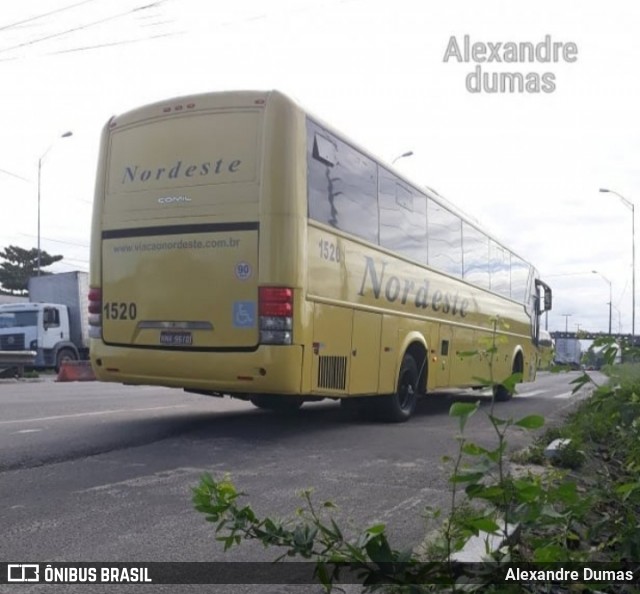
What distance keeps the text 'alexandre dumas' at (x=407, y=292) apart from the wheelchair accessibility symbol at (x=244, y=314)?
1.79 m

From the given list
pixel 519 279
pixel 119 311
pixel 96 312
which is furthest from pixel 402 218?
pixel 519 279

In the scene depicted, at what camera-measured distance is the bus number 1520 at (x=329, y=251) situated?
297 inches

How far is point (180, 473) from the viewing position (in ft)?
18.3

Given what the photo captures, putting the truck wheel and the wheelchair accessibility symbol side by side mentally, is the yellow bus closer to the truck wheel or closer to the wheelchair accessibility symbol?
the wheelchair accessibility symbol

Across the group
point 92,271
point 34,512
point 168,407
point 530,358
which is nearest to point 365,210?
point 92,271

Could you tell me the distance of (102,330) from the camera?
777 centimetres

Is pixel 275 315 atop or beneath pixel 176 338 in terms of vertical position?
atop

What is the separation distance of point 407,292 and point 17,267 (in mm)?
54156

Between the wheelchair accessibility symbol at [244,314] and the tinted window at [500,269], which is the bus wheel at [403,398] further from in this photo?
the tinted window at [500,269]

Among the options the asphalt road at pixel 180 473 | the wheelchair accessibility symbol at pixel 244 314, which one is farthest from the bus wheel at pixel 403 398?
the wheelchair accessibility symbol at pixel 244 314

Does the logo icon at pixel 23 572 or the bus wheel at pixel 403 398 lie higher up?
the bus wheel at pixel 403 398

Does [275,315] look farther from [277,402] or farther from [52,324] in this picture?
[52,324]

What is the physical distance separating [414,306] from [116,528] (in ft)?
21.2

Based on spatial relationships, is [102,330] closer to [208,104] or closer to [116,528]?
[208,104]
